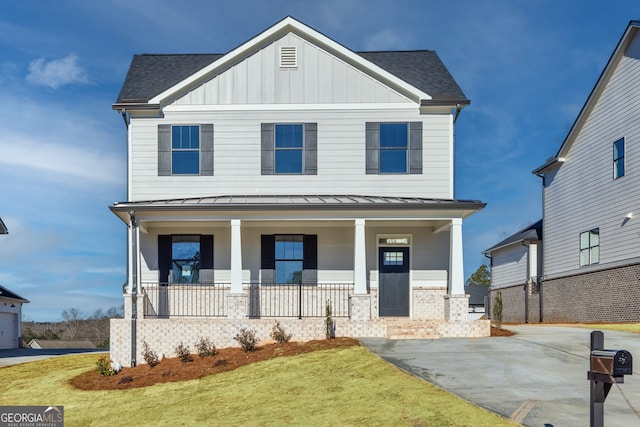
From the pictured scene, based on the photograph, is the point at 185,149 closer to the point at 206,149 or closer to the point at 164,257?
the point at 206,149

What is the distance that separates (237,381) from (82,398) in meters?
3.44

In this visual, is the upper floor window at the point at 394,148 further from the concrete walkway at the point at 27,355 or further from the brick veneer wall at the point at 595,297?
the concrete walkway at the point at 27,355

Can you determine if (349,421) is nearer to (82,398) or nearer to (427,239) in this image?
(82,398)

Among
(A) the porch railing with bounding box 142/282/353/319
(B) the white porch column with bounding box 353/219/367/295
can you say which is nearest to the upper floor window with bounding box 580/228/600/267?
(A) the porch railing with bounding box 142/282/353/319

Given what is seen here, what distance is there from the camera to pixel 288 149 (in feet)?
62.6

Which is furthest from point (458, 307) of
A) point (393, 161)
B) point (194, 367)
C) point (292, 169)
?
point (194, 367)

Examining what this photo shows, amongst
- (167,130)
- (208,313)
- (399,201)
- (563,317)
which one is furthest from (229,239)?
(563,317)

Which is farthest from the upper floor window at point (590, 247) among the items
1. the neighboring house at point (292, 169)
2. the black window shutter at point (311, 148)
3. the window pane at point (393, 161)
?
the black window shutter at point (311, 148)

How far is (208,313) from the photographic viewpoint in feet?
59.9

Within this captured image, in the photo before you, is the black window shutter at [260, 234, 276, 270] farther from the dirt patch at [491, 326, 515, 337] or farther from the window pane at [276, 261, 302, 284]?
the dirt patch at [491, 326, 515, 337]

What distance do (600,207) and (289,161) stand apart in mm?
12171

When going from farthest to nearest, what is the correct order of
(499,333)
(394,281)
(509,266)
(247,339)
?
(509,266)
(394,281)
(499,333)
(247,339)

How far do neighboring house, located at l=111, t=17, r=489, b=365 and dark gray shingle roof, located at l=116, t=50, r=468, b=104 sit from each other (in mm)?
339

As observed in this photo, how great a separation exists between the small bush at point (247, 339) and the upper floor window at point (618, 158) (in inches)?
558
